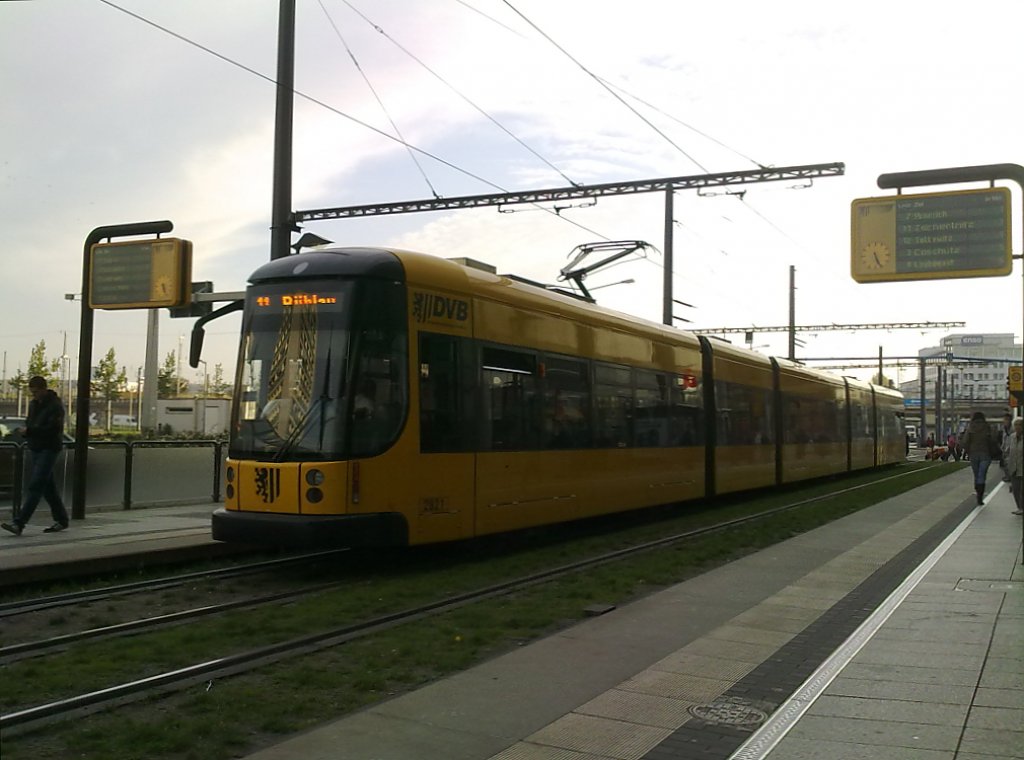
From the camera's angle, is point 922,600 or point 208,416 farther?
point 208,416

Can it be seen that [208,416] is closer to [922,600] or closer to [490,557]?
[490,557]

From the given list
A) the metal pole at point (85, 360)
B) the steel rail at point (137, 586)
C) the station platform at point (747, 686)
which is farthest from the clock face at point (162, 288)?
the station platform at point (747, 686)

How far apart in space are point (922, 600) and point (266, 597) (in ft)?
19.4

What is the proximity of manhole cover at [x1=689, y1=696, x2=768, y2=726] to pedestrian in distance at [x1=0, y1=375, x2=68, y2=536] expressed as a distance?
350 inches

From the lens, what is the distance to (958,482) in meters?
30.1

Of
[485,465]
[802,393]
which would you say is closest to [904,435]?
[802,393]

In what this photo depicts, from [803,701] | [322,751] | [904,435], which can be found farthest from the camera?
[904,435]

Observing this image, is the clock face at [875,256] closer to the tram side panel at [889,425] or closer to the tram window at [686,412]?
the tram window at [686,412]

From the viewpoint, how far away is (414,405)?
10.4 m

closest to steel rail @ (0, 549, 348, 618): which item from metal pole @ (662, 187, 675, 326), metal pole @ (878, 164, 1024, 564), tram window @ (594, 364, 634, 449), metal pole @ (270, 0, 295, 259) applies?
tram window @ (594, 364, 634, 449)

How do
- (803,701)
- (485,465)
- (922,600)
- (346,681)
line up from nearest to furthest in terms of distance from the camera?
(803,701) → (346,681) → (922,600) → (485,465)

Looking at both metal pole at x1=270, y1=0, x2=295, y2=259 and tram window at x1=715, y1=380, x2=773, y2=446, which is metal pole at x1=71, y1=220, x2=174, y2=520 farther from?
tram window at x1=715, y1=380, x2=773, y2=446

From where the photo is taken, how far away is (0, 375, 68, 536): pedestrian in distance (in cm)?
1184

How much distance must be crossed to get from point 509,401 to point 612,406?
3.20 meters
